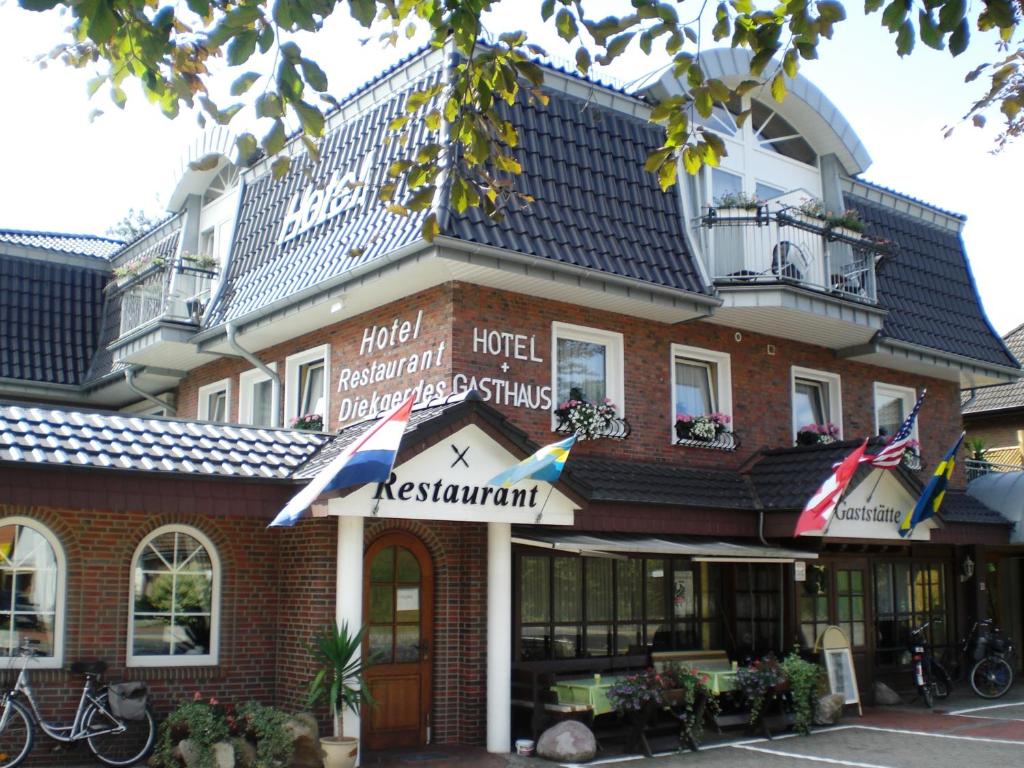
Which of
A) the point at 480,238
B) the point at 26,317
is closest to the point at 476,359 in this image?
the point at 480,238

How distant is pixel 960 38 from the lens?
5469mm

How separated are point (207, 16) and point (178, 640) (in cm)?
828

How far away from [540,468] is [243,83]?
20.6 ft

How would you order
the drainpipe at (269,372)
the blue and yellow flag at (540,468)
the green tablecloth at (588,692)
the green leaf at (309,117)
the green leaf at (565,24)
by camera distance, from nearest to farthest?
1. the green leaf at (309,117)
2. the green leaf at (565,24)
3. the blue and yellow flag at (540,468)
4. the green tablecloth at (588,692)
5. the drainpipe at (269,372)

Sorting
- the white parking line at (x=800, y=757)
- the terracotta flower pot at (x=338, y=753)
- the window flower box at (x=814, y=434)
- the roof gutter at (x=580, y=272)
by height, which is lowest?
the white parking line at (x=800, y=757)

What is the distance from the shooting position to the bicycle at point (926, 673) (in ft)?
53.4

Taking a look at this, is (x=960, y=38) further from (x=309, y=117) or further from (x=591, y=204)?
(x=591, y=204)

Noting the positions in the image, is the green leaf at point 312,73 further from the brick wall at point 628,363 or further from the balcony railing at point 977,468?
the balcony railing at point 977,468

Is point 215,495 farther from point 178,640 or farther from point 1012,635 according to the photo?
point 1012,635

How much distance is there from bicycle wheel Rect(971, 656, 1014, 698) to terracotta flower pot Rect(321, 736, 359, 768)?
1089 cm

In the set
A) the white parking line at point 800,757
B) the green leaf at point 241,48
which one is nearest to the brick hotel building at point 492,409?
the white parking line at point 800,757

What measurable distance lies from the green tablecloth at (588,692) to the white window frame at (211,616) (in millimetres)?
3697

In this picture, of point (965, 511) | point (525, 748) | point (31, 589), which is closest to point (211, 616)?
point (31, 589)

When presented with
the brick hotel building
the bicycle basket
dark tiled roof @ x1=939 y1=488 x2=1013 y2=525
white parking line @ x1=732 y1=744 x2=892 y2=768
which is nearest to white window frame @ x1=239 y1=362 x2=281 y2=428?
the brick hotel building
